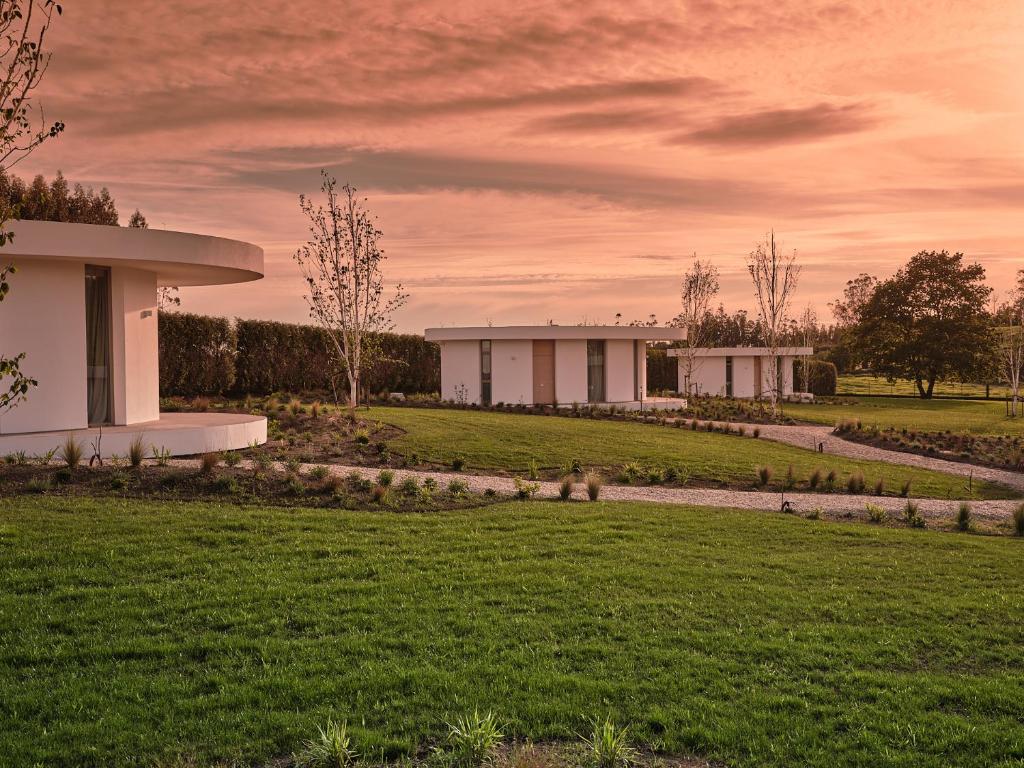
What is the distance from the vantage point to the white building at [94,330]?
13539 millimetres

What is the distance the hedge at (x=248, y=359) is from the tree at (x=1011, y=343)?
85.5 feet

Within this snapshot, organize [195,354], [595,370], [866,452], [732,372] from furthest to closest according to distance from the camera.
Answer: [732,372], [595,370], [195,354], [866,452]

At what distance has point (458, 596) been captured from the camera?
681 cm

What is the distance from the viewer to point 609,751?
4.21m

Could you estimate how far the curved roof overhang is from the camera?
43.3ft

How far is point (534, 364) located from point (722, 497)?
16712 mm

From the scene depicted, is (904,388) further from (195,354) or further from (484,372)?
(195,354)

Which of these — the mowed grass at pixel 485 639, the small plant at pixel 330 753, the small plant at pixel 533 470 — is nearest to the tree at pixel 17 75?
the mowed grass at pixel 485 639

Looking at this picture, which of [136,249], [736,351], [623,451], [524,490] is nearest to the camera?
[524,490]

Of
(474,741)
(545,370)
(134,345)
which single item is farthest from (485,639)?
(545,370)

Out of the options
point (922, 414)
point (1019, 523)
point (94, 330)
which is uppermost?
point (94, 330)

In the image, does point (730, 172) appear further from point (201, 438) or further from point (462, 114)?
point (201, 438)

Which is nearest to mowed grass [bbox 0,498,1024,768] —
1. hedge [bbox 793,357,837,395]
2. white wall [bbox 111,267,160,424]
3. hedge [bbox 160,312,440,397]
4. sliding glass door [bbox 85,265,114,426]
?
sliding glass door [bbox 85,265,114,426]

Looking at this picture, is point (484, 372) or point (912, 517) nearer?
point (912, 517)
